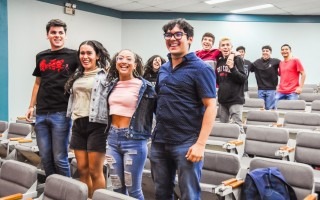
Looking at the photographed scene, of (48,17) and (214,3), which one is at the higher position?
(214,3)

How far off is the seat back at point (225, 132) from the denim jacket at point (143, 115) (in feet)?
5.26

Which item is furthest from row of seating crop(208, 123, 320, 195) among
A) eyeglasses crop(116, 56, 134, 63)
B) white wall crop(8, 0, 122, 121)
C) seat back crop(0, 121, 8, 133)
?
white wall crop(8, 0, 122, 121)

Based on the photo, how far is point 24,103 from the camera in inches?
254

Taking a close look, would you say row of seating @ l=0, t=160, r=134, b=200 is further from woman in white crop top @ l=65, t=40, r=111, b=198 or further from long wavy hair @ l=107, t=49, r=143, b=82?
long wavy hair @ l=107, t=49, r=143, b=82

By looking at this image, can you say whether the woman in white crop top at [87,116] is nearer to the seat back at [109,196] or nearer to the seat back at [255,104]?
the seat back at [109,196]

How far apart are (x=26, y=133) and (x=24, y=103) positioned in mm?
2529

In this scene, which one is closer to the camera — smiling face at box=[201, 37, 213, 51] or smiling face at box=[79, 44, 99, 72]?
smiling face at box=[79, 44, 99, 72]

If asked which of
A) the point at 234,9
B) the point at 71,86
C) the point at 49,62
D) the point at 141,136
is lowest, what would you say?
the point at 141,136

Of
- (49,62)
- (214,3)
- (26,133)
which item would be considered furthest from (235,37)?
(49,62)

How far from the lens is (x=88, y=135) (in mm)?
2373

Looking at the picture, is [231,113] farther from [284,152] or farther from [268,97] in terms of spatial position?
[268,97]

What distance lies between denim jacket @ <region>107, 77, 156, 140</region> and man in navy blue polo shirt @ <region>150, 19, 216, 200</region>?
0.19m

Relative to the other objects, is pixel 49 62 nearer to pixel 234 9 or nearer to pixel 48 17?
pixel 48 17

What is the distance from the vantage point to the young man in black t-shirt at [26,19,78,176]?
2506mm
